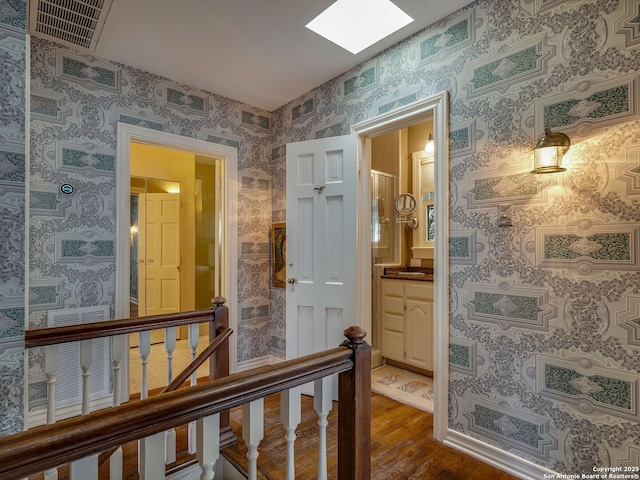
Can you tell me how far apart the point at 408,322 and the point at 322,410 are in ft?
7.06

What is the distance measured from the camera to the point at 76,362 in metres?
2.41

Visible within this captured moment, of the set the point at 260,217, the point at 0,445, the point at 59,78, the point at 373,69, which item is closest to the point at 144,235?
the point at 260,217

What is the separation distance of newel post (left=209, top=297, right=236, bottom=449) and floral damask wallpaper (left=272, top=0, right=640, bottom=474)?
1392 millimetres

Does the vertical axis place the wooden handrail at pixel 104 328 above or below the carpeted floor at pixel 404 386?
above

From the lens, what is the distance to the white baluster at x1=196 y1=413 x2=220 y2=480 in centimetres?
97

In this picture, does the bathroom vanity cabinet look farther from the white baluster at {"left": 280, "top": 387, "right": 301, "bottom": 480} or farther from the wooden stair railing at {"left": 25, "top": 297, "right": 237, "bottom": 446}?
the white baluster at {"left": 280, "top": 387, "right": 301, "bottom": 480}

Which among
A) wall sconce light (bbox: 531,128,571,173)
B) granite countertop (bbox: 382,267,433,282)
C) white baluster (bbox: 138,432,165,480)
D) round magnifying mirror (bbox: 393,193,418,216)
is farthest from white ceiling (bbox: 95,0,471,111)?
white baluster (bbox: 138,432,165,480)

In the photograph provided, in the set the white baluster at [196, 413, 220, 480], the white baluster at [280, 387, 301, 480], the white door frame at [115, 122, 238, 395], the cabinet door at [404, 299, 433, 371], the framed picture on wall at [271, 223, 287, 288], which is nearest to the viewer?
the white baluster at [196, 413, 220, 480]

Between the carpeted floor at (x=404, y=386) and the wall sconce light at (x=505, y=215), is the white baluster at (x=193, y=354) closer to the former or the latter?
the carpeted floor at (x=404, y=386)

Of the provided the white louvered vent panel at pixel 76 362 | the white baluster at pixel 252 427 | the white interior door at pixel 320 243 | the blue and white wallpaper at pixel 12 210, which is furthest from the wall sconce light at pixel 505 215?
the white louvered vent panel at pixel 76 362

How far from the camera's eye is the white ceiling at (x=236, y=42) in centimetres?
201

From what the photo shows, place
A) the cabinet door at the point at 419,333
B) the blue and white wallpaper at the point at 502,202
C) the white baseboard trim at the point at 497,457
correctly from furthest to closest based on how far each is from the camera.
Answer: the cabinet door at the point at 419,333 < the white baseboard trim at the point at 497,457 < the blue and white wallpaper at the point at 502,202

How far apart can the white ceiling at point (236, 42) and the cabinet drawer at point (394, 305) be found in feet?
7.08

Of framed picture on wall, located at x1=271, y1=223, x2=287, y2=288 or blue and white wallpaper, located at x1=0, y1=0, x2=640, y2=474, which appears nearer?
blue and white wallpaper, located at x1=0, y1=0, x2=640, y2=474
